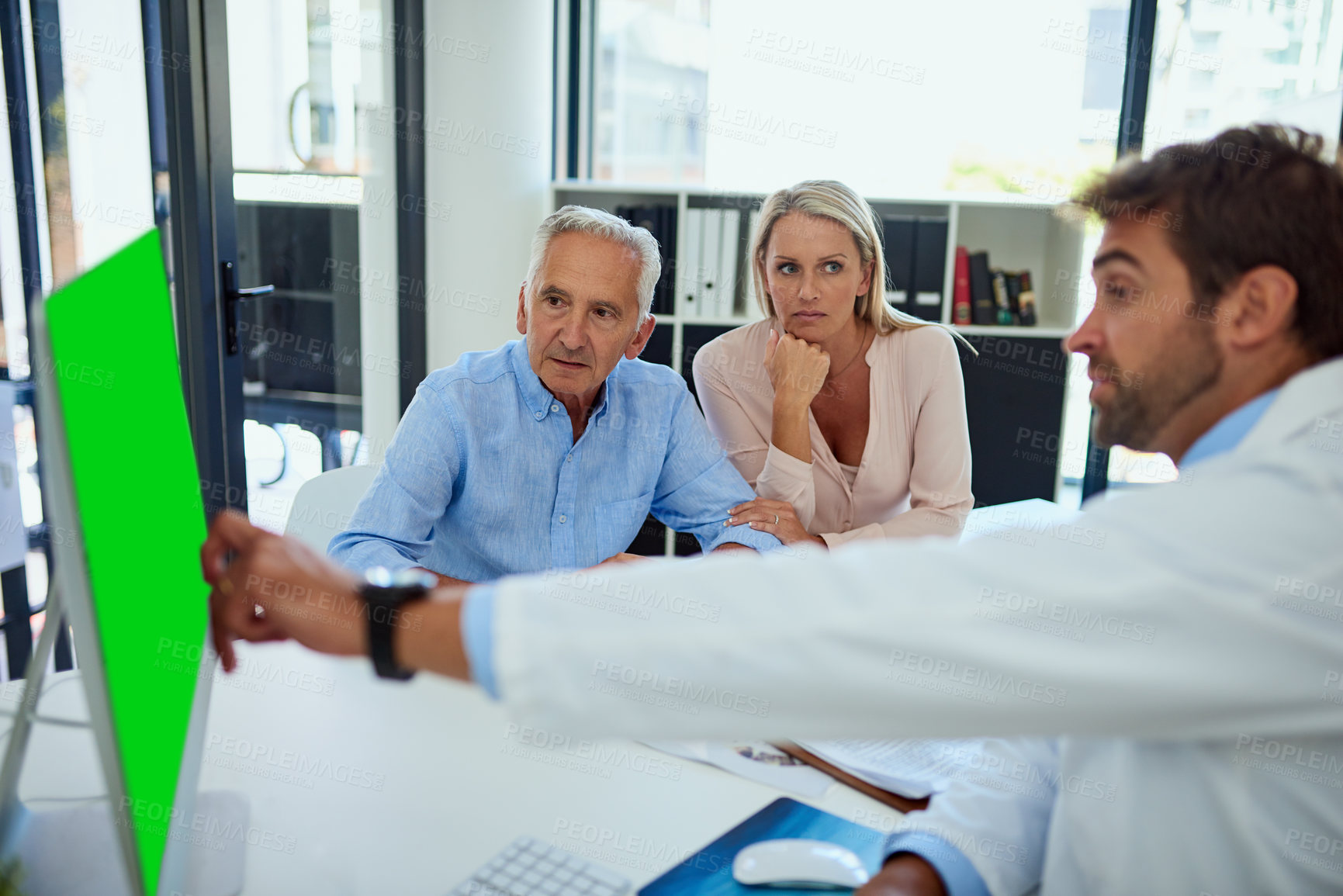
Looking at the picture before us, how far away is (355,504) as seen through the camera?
1.84 m

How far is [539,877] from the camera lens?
920 mm

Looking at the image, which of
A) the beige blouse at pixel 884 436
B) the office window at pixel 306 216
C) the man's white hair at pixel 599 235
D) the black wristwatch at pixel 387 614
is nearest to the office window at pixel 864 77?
the office window at pixel 306 216

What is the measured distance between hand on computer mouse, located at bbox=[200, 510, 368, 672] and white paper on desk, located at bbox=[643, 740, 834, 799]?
0.50 m

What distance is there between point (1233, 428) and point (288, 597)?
0.73 m

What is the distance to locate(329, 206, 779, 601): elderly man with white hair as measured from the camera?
169 cm
